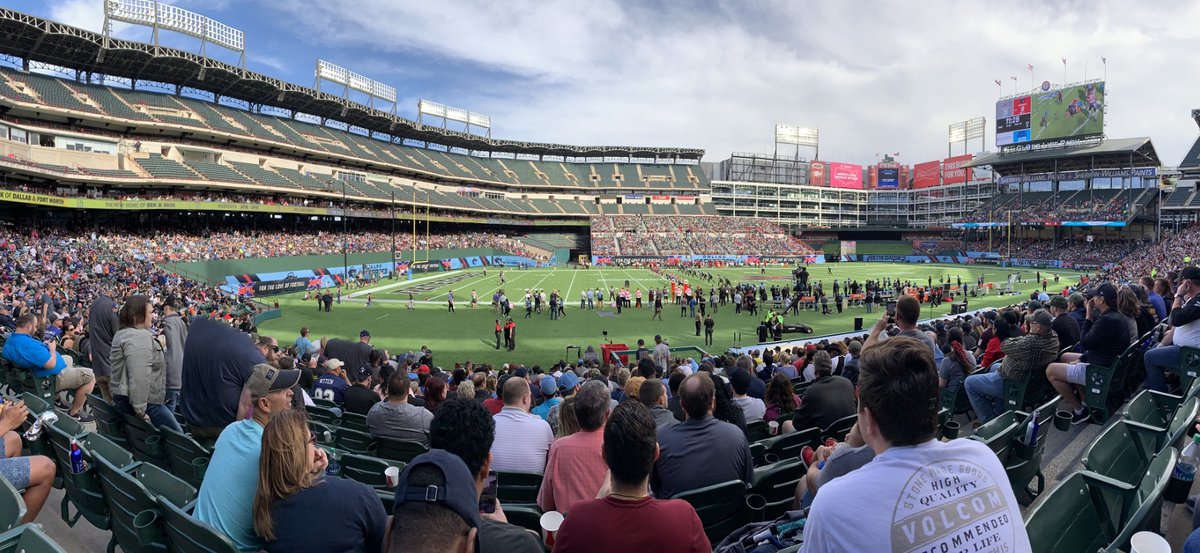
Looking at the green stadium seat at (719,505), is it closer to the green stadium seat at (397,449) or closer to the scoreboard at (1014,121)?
the green stadium seat at (397,449)

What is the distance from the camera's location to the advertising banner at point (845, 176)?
131 metres

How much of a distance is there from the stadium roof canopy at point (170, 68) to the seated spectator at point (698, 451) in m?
63.0

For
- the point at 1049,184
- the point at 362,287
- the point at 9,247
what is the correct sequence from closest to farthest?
the point at 9,247
the point at 362,287
the point at 1049,184

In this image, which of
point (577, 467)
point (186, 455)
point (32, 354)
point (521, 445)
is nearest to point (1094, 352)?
point (577, 467)

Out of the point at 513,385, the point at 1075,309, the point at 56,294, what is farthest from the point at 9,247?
the point at 1075,309

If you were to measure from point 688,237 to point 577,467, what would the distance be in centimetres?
8902

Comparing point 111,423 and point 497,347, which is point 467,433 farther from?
point 497,347

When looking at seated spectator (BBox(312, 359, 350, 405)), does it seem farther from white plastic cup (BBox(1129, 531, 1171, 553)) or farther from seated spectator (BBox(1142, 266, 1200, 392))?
seated spectator (BBox(1142, 266, 1200, 392))

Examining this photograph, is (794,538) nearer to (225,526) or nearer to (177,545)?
(225,526)

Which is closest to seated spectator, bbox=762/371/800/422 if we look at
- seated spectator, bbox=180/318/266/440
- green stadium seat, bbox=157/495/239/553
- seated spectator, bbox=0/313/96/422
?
seated spectator, bbox=180/318/266/440

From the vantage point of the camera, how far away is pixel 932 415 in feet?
6.63

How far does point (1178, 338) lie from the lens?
22.7ft

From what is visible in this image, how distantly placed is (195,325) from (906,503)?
20.9 ft

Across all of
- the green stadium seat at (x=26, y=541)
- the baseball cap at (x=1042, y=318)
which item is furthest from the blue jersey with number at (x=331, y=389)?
the baseball cap at (x=1042, y=318)
